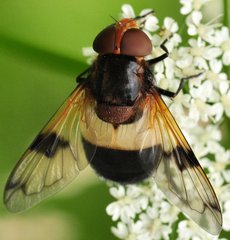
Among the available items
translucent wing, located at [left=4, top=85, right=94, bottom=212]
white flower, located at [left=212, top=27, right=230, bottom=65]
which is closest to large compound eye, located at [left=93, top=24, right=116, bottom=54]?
translucent wing, located at [left=4, top=85, right=94, bottom=212]

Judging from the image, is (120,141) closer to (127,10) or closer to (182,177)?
(182,177)

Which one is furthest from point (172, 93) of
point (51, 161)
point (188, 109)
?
point (51, 161)

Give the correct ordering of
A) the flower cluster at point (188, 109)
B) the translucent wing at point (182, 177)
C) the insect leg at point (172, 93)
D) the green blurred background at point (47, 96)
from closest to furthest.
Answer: the translucent wing at point (182, 177), the insect leg at point (172, 93), the flower cluster at point (188, 109), the green blurred background at point (47, 96)

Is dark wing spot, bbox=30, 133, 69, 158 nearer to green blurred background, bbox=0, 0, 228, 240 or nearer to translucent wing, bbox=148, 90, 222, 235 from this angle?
translucent wing, bbox=148, 90, 222, 235

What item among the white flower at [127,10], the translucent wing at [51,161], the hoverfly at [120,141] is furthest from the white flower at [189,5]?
the translucent wing at [51,161]

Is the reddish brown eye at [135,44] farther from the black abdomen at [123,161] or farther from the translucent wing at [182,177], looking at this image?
the black abdomen at [123,161]
